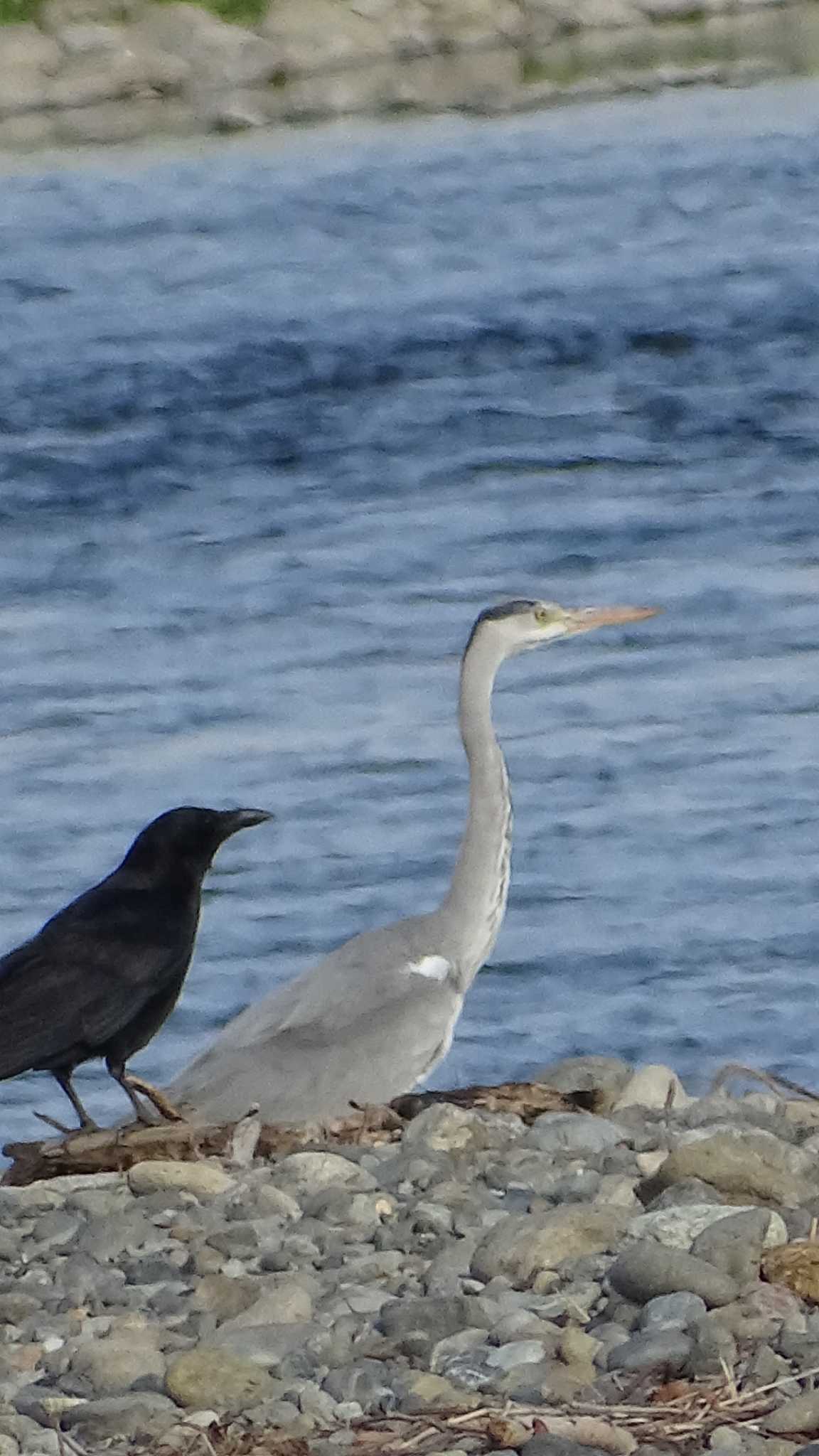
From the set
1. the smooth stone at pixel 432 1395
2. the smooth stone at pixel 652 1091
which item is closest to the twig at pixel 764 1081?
the smooth stone at pixel 652 1091

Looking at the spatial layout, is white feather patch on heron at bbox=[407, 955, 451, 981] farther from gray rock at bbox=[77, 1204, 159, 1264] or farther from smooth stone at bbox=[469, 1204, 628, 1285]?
smooth stone at bbox=[469, 1204, 628, 1285]

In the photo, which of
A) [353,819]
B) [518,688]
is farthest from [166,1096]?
[518,688]

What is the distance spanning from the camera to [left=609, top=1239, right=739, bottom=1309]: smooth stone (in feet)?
14.4

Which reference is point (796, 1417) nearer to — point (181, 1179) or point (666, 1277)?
point (666, 1277)

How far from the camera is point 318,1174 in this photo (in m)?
5.45

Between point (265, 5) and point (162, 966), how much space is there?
30307 mm

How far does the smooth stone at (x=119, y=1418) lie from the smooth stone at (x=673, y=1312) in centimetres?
67

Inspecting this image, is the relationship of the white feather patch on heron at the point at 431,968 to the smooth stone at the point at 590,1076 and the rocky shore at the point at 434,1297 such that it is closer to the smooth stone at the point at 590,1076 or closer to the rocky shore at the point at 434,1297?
the smooth stone at the point at 590,1076

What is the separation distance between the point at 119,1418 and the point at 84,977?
6.69 ft

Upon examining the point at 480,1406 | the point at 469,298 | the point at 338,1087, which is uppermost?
the point at 480,1406

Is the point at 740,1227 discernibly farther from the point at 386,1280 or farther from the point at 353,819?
the point at 353,819

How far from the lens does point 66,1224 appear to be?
5.30 meters

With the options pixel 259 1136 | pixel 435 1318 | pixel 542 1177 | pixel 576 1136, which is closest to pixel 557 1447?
pixel 435 1318

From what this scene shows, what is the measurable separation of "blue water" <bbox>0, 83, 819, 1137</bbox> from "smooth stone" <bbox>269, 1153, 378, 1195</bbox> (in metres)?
2.46
